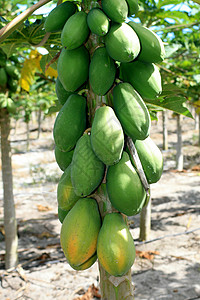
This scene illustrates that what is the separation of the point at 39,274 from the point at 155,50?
121 inches

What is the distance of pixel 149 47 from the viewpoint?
84 cm

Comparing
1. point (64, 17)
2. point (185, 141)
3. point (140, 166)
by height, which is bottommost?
point (185, 141)

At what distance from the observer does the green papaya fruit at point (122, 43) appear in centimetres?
78

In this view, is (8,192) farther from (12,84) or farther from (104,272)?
(104,272)

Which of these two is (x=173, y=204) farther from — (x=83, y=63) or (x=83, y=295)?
(x=83, y=63)

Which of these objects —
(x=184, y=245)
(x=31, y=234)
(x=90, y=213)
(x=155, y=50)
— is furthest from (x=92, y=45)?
(x=31, y=234)

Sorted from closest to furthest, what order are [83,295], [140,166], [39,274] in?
[140,166]
[83,295]
[39,274]

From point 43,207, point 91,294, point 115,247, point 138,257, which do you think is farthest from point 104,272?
point 43,207

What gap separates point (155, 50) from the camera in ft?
2.76

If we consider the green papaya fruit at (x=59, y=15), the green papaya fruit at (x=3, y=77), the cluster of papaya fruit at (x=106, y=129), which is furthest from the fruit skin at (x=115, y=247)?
the green papaya fruit at (x=3, y=77)

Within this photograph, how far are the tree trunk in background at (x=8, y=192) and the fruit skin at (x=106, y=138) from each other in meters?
2.70

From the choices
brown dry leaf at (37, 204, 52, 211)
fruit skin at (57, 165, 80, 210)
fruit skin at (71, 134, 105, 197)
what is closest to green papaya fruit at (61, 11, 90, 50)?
fruit skin at (71, 134, 105, 197)

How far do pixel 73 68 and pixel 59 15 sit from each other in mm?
197

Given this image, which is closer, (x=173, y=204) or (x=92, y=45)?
(x=92, y=45)
